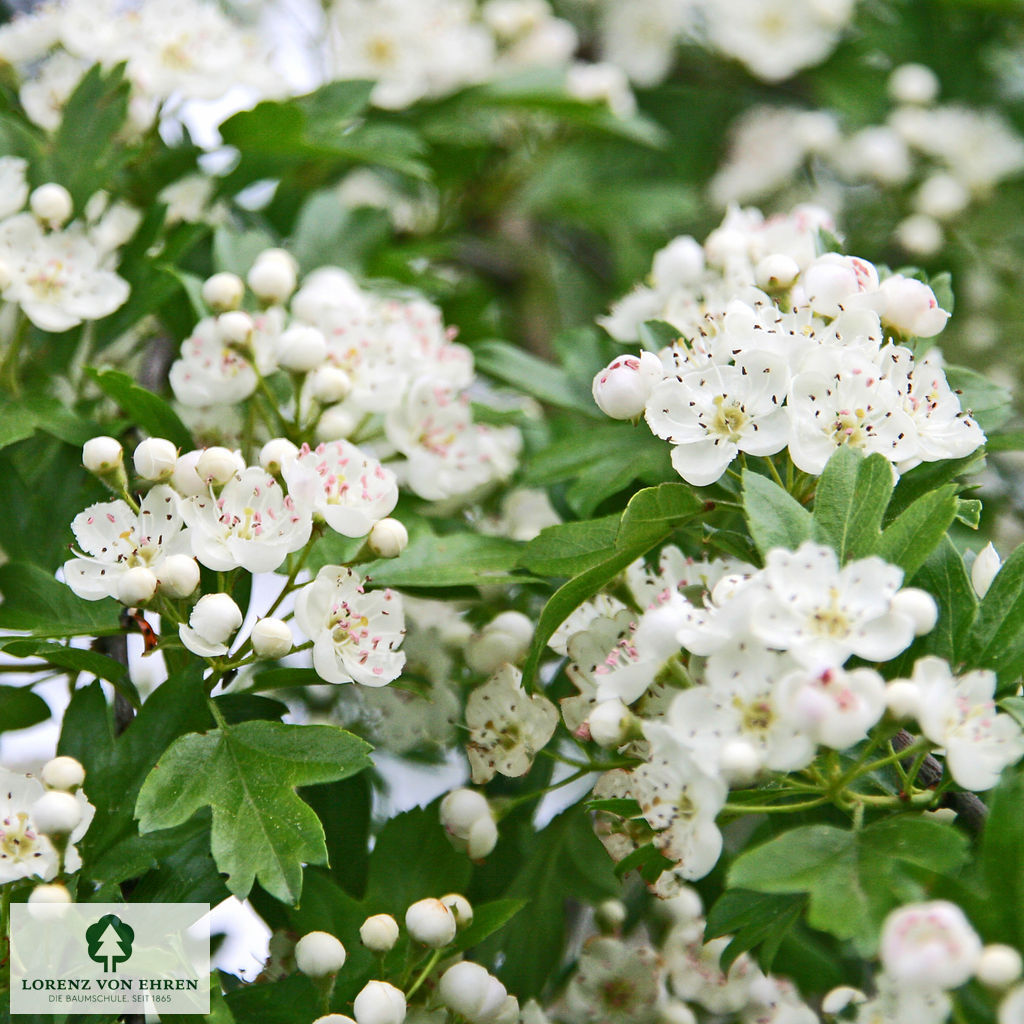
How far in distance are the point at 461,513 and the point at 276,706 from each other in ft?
2.00

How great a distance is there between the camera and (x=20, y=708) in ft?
4.98

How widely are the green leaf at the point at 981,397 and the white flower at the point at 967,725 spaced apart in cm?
49

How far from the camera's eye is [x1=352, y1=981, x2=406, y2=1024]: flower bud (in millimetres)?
1209

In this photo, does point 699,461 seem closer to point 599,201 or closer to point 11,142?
point 11,142

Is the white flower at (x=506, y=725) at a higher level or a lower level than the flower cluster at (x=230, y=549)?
lower

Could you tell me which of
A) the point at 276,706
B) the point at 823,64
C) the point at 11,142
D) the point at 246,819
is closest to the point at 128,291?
the point at 11,142

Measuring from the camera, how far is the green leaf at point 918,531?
1121mm

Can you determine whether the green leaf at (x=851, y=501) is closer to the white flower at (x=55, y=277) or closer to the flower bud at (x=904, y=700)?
the flower bud at (x=904, y=700)

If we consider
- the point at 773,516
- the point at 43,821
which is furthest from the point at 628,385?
the point at 43,821

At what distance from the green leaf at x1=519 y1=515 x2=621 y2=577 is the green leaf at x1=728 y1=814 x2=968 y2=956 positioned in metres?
0.39

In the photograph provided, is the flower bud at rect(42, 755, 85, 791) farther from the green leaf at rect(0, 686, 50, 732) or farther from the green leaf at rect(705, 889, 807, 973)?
the green leaf at rect(705, 889, 807, 973)

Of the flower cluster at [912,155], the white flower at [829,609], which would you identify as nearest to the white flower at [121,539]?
the white flower at [829,609]

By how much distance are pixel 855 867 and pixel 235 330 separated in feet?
3.38

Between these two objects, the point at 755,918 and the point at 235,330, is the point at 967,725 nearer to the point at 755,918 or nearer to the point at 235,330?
the point at 755,918
